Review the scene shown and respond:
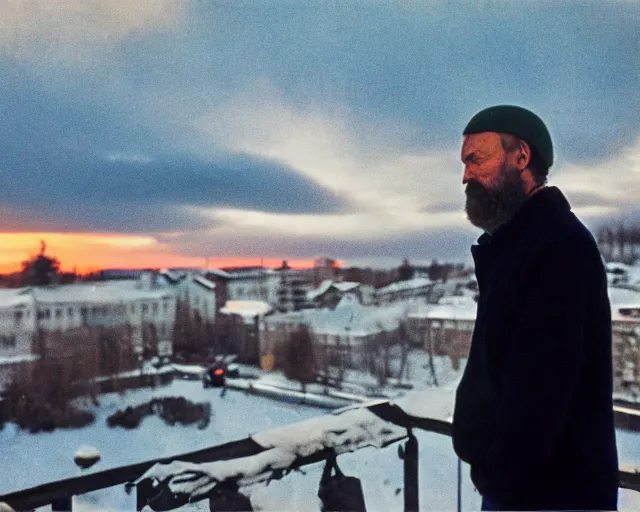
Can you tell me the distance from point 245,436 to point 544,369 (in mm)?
1128

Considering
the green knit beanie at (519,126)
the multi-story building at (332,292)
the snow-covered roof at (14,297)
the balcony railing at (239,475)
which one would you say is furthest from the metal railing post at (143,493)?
the green knit beanie at (519,126)

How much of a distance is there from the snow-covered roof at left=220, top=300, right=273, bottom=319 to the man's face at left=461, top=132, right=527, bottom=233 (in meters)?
0.75

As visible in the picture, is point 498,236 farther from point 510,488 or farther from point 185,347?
point 185,347

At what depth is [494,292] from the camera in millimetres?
1241

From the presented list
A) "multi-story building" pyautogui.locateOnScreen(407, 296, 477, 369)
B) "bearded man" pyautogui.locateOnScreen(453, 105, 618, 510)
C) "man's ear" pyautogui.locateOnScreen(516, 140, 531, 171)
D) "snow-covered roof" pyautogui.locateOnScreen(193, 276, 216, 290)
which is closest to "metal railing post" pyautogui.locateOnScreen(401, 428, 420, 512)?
"multi-story building" pyautogui.locateOnScreen(407, 296, 477, 369)

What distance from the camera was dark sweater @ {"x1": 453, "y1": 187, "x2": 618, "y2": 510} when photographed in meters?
1.09

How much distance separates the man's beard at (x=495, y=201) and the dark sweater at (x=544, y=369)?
5.0 inches

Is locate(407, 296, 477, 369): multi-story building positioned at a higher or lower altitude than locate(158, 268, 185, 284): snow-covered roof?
lower

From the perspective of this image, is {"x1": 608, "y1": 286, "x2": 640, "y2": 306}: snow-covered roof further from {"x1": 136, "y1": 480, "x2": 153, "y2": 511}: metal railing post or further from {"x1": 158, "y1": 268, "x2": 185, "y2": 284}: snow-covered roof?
{"x1": 136, "y1": 480, "x2": 153, "y2": 511}: metal railing post

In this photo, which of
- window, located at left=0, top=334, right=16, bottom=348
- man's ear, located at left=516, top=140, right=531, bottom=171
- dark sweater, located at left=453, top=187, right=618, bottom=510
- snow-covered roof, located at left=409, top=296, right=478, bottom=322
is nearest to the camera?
dark sweater, located at left=453, top=187, right=618, bottom=510

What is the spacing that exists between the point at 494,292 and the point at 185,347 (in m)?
1.05

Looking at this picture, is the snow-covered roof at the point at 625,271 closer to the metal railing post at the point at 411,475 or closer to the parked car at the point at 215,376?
the metal railing post at the point at 411,475

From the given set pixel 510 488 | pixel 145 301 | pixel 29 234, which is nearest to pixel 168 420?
pixel 145 301

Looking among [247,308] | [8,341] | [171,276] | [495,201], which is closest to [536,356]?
[495,201]
